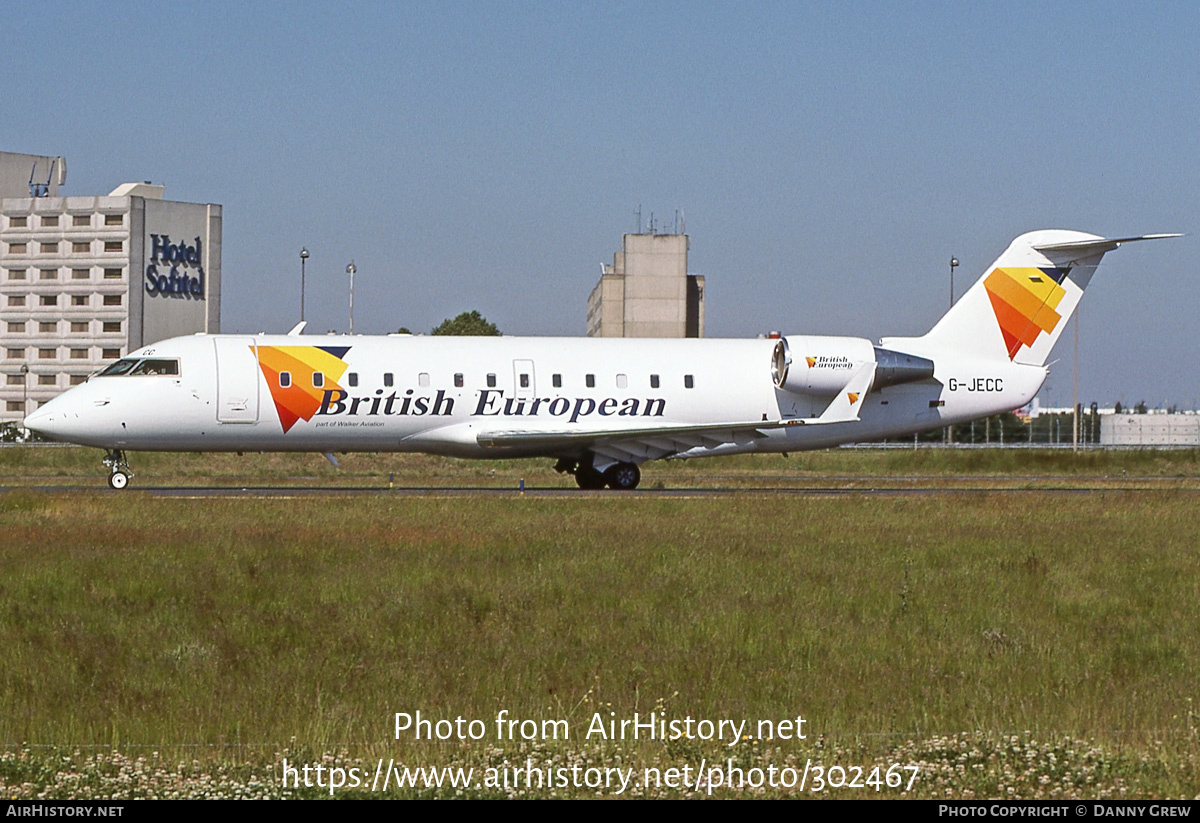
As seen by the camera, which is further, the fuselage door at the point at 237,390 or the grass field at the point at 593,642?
the fuselage door at the point at 237,390

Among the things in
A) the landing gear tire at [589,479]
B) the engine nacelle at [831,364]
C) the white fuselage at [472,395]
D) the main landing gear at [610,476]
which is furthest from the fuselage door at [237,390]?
the engine nacelle at [831,364]

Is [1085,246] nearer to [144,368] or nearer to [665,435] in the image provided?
[665,435]

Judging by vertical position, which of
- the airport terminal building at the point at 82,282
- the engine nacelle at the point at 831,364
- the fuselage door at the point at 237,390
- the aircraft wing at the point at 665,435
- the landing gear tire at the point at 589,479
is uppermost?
the airport terminal building at the point at 82,282

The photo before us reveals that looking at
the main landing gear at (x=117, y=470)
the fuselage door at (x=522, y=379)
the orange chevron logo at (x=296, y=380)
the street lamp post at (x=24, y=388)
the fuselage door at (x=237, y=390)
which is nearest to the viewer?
the fuselage door at (x=237, y=390)

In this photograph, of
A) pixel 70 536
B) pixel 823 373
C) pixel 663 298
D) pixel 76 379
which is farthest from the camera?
pixel 76 379

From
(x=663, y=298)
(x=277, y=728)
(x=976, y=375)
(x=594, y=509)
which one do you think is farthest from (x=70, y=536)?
(x=663, y=298)

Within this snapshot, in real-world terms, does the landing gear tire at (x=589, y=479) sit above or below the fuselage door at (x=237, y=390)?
below

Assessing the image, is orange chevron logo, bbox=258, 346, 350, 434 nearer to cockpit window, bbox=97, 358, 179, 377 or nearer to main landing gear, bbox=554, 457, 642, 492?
cockpit window, bbox=97, 358, 179, 377

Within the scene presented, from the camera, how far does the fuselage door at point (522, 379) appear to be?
33.0 meters

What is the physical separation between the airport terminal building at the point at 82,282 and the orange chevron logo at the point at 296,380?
9380 centimetres

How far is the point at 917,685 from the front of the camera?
11.9 m

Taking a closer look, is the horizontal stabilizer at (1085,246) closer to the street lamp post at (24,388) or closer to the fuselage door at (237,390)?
the fuselage door at (237,390)
